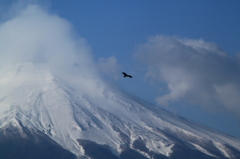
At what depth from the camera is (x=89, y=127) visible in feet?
409

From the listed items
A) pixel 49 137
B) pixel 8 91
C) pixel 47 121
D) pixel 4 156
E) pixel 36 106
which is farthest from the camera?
pixel 8 91

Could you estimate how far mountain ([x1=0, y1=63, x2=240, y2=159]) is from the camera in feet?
360

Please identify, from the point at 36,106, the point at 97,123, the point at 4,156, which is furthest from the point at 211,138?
the point at 4,156

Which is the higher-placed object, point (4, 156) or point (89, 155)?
point (89, 155)

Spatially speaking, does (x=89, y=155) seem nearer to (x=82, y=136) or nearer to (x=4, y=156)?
(x=82, y=136)

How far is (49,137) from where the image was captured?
114375 mm

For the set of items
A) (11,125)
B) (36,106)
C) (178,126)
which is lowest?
(11,125)

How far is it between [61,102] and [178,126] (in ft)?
128

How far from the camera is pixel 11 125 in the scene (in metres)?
119

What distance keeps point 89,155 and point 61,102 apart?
34.5 m

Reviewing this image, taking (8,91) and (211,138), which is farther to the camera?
(8,91)

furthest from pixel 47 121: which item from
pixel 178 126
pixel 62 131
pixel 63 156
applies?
pixel 178 126

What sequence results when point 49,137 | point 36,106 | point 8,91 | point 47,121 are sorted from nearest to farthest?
point 49,137, point 47,121, point 36,106, point 8,91

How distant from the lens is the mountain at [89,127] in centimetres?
10969
